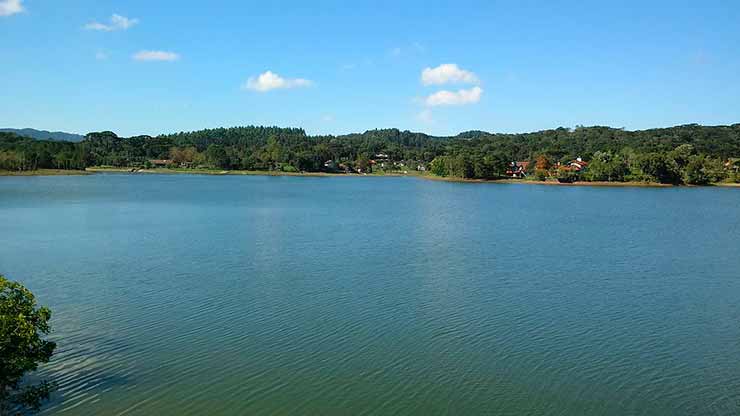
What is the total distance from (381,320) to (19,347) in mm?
8041

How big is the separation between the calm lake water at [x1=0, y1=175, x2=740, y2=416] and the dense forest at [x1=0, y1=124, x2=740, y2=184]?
213 ft

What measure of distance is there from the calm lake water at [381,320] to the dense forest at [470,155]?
213 feet

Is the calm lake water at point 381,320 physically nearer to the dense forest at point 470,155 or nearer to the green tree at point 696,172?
the green tree at point 696,172

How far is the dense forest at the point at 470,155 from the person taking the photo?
87.8 meters

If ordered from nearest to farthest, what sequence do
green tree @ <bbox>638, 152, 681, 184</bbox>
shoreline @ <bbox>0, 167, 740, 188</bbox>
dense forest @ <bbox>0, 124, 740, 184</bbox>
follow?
green tree @ <bbox>638, 152, 681, 184</bbox>, shoreline @ <bbox>0, 167, 740, 188</bbox>, dense forest @ <bbox>0, 124, 740, 184</bbox>

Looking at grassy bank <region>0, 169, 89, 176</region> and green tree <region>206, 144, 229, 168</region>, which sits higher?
green tree <region>206, 144, 229, 168</region>

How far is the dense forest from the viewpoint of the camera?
3457 inches

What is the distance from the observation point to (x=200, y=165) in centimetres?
13825

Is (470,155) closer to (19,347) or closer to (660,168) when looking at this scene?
(660,168)

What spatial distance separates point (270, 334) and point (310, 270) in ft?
22.7

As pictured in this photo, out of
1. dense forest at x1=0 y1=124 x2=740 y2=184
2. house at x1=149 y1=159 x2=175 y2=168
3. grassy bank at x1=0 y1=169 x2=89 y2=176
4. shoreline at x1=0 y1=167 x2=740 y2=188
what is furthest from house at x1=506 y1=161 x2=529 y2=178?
house at x1=149 y1=159 x2=175 y2=168

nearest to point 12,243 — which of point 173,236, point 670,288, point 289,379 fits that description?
point 173,236

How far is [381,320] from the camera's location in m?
14.0

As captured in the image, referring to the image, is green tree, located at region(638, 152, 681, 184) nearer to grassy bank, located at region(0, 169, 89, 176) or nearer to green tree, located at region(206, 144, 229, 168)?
green tree, located at region(206, 144, 229, 168)
